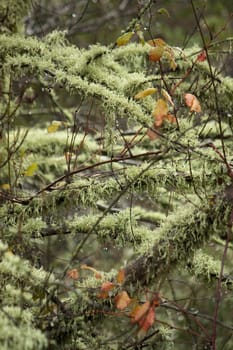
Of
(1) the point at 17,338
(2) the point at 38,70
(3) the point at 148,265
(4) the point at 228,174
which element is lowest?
(1) the point at 17,338

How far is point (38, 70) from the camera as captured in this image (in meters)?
4.67

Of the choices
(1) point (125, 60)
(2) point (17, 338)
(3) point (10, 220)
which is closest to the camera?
(2) point (17, 338)

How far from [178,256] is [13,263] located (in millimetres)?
957

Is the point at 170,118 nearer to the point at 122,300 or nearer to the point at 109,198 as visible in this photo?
the point at 109,198

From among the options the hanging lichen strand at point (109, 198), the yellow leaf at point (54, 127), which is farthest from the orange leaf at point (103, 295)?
the yellow leaf at point (54, 127)

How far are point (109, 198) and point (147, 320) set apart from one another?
1299mm

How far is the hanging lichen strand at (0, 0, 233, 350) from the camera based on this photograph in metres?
3.32

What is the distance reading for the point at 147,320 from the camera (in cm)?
313

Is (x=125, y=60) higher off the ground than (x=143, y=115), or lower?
higher

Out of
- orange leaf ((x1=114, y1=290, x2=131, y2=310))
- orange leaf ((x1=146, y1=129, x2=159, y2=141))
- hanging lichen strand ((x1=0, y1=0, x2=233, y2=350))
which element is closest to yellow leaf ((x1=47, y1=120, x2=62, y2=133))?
hanging lichen strand ((x1=0, y1=0, x2=233, y2=350))

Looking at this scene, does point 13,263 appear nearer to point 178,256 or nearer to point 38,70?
point 178,256

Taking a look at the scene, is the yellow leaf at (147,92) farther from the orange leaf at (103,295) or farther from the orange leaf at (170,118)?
the orange leaf at (103,295)

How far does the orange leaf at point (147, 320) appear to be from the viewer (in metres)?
3.12

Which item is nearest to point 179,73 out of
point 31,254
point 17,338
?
point 31,254
